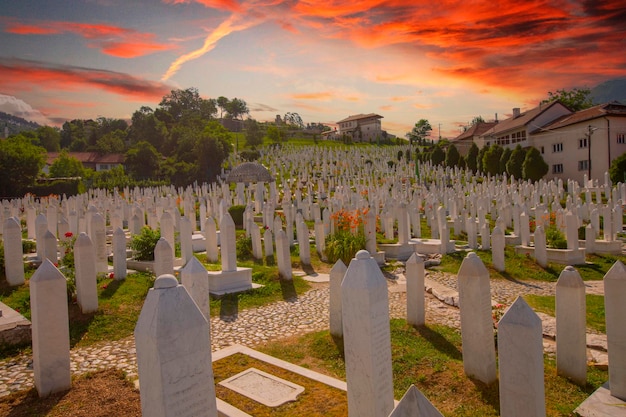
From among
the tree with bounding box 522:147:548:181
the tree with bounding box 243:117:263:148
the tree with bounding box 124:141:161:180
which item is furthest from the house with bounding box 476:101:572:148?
the tree with bounding box 124:141:161:180

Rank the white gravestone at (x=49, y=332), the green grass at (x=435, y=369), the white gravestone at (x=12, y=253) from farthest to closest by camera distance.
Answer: the white gravestone at (x=12, y=253) → the white gravestone at (x=49, y=332) → the green grass at (x=435, y=369)

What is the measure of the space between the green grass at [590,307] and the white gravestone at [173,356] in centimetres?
791

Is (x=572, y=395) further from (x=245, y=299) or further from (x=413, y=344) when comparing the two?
(x=245, y=299)

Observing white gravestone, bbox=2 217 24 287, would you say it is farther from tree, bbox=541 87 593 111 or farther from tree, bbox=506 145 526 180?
tree, bbox=541 87 593 111

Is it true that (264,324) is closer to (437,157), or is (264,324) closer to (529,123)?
(529,123)

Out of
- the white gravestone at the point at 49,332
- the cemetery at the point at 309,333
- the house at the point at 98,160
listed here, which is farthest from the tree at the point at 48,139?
the white gravestone at the point at 49,332

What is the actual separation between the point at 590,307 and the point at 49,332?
33.5 ft

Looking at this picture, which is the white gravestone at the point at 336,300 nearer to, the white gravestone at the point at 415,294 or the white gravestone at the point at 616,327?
the white gravestone at the point at 415,294

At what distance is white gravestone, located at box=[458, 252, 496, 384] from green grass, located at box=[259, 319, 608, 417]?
0.18 meters

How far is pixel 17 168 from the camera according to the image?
39.0m

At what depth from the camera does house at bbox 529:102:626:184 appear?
35.6 meters

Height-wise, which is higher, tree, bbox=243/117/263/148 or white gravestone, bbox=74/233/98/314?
tree, bbox=243/117/263/148

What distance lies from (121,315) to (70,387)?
302 cm

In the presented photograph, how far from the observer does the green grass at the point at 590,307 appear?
8484 mm
